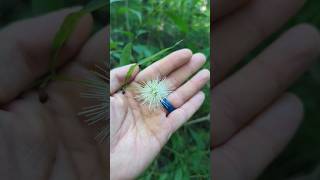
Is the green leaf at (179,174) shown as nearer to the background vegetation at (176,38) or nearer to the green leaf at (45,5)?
the background vegetation at (176,38)

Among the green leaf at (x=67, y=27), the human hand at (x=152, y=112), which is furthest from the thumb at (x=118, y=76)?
A: the green leaf at (x=67, y=27)

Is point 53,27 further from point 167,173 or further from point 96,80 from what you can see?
point 167,173

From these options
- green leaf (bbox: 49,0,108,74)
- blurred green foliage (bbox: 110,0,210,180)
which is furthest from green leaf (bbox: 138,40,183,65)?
green leaf (bbox: 49,0,108,74)

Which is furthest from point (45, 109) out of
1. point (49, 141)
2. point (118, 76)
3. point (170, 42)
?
point (170, 42)

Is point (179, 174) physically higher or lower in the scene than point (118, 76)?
lower

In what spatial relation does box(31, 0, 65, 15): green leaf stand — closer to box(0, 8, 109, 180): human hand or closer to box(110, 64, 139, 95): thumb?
box(0, 8, 109, 180): human hand

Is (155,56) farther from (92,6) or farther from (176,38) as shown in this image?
(92,6)

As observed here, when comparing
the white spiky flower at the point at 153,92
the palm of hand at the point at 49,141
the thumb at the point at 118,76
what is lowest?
the palm of hand at the point at 49,141
